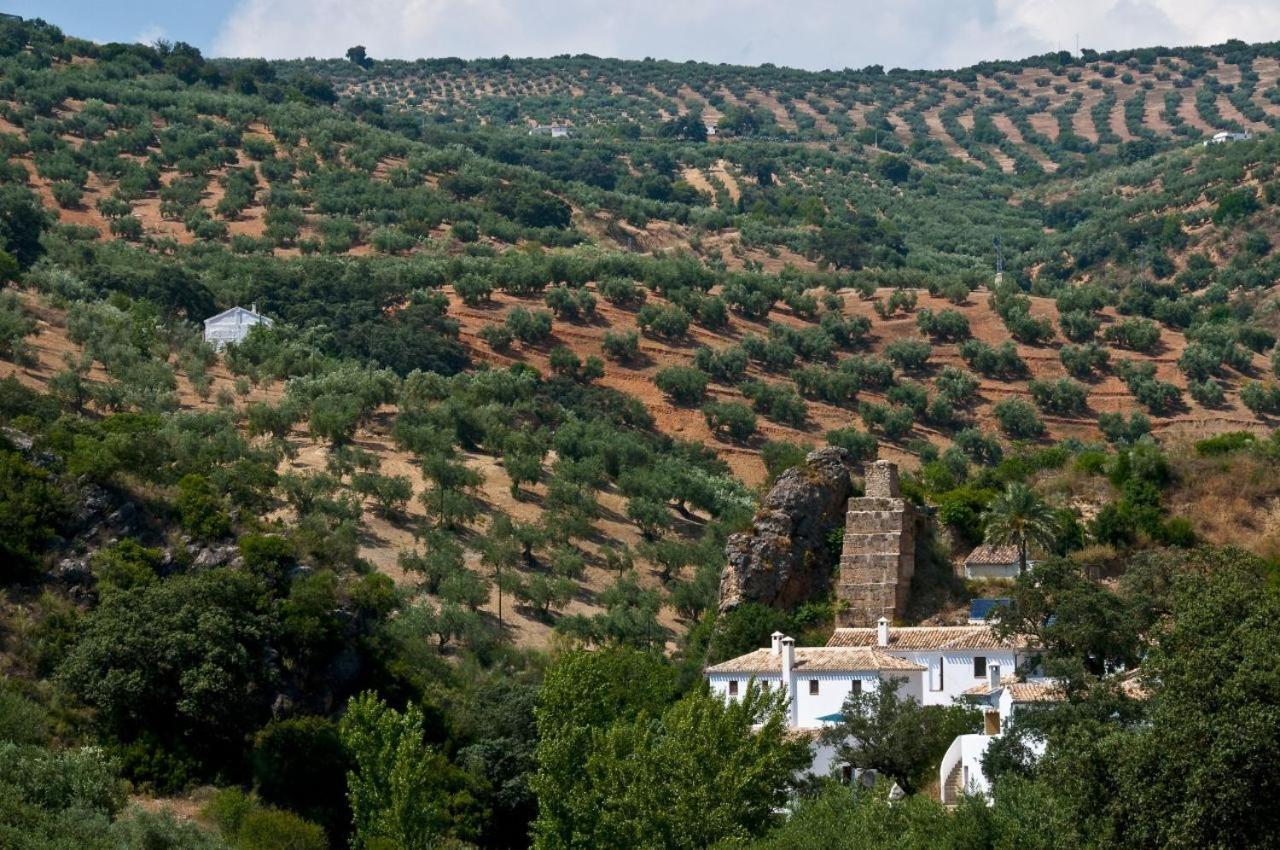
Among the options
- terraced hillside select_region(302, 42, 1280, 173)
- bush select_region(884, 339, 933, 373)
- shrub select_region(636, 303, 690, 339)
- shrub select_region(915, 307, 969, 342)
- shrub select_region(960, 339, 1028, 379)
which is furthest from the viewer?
terraced hillside select_region(302, 42, 1280, 173)

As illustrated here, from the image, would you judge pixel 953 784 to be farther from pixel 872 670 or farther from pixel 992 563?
pixel 992 563

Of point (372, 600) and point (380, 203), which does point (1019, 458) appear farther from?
point (380, 203)

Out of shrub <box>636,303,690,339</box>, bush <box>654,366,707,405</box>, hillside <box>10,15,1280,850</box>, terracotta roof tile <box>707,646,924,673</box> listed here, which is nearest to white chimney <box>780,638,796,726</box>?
terracotta roof tile <box>707,646,924,673</box>

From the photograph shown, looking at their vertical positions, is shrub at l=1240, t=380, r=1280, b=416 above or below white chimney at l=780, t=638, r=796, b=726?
above

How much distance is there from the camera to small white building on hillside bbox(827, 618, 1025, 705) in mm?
46344

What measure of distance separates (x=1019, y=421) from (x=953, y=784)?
4161 centimetres

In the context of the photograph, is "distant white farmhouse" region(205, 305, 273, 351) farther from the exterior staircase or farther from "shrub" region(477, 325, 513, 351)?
the exterior staircase

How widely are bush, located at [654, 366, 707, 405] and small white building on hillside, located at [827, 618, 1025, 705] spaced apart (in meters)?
34.1

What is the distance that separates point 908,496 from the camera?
5644 cm

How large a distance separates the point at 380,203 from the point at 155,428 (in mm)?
53076

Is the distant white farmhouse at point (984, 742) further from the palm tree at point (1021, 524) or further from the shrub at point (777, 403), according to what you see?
the shrub at point (777, 403)

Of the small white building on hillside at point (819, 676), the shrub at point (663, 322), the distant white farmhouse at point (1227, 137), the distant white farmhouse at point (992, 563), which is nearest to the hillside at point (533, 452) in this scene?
the shrub at point (663, 322)

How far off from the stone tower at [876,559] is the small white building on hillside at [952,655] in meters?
3.30

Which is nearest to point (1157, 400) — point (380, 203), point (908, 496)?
point (908, 496)
